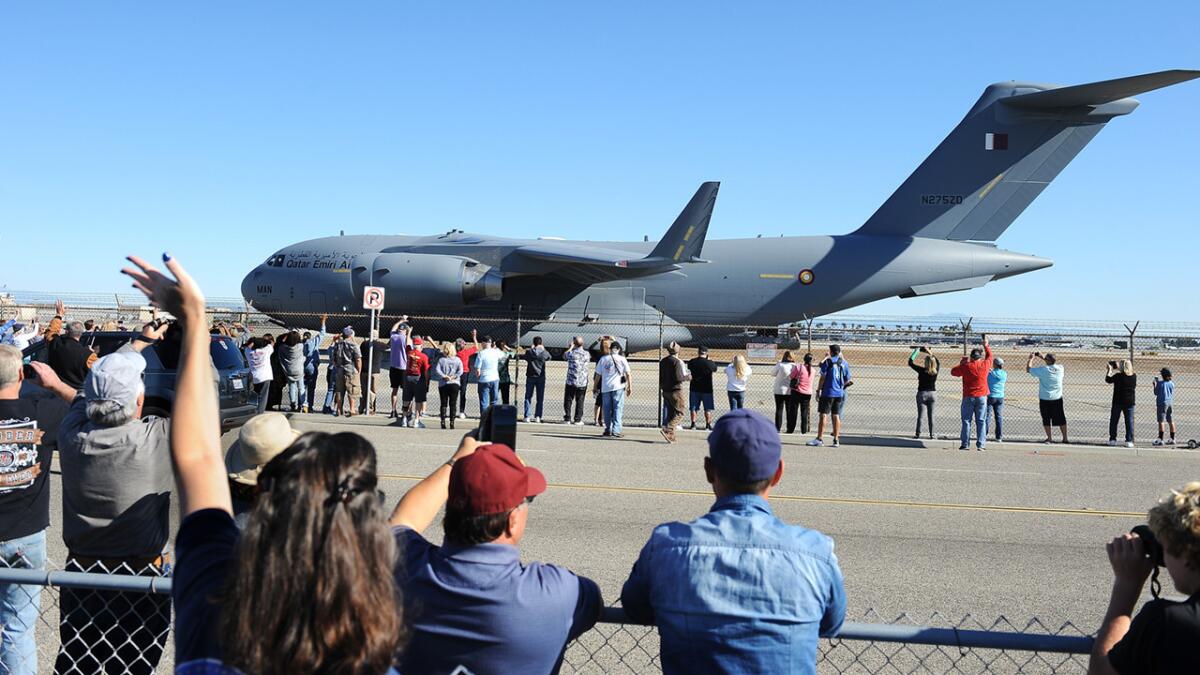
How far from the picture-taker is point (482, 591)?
235 cm

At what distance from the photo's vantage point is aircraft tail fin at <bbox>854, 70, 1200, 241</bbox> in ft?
77.0

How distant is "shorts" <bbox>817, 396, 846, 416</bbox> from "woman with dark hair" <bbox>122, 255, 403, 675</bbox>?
13.5 meters

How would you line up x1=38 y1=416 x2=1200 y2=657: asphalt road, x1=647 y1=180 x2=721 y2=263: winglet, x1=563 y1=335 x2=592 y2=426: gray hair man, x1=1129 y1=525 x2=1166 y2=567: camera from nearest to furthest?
x1=1129 y1=525 x2=1166 y2=567: camera, x1=38 y1=416 x2=1200 y2=657: asphalt road, x1=563 y1=335 x2=592 y2=426: gray hair man, x1=647 y1=180 x2=721 y2=263: winglet

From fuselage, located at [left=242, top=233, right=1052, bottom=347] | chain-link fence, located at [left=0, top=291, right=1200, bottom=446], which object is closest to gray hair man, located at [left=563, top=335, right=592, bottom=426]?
chain-link fence, located at [left=0, top=291, right=1200, bottom=446]

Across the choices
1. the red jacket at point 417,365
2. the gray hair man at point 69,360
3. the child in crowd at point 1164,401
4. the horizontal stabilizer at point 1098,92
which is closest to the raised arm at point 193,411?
the gray hair man at point 69,360

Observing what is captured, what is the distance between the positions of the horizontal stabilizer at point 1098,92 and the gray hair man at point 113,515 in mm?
20887

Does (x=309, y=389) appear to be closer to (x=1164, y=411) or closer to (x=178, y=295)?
(x=1164, y=411)

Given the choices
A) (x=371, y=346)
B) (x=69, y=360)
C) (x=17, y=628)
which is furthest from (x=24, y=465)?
(x=371, y=346)

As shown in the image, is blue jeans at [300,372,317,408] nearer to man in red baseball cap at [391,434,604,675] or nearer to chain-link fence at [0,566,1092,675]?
chain-link fence at [0,566,1092,675]

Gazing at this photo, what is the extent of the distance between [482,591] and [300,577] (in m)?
0.80

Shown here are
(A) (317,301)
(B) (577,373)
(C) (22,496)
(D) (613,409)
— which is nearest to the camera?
(C) (22,496)

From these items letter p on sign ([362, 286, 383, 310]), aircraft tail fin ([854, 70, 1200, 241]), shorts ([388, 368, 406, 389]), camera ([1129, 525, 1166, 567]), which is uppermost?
aircraft tail fin ([854, 70, 1200, 241])

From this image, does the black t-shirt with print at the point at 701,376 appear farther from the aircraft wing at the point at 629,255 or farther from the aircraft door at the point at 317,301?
the aircraft door at the point at 317,301

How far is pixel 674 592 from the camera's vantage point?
2.52m
